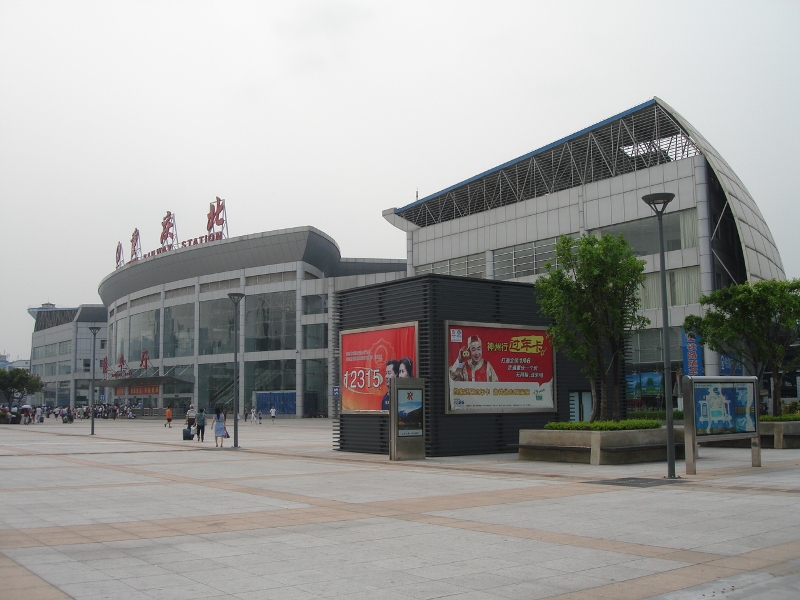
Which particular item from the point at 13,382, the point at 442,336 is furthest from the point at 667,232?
the point at 13,382

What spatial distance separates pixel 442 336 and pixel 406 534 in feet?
48.1

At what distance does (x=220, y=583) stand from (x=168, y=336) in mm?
85790

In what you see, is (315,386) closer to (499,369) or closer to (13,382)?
(13,382)

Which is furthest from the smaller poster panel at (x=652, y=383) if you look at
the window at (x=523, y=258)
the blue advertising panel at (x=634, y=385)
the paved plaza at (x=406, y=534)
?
the paved plaza at (x=406, y=534)

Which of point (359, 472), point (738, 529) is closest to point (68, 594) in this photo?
point (738, 529)

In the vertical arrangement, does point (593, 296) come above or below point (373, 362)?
above

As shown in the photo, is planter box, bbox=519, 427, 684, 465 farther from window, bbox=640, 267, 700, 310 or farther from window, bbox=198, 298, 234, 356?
window, bbox=198, 298, 234, 356

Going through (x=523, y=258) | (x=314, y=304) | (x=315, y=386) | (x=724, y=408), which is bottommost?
(x=315, y=386)

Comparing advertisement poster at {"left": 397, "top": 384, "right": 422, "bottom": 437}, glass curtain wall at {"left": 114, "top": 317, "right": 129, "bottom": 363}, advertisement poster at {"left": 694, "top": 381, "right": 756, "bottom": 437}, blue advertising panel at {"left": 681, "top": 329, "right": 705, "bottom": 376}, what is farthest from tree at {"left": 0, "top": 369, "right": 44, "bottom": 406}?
advertisement poster at {"left": 694, "top": 381, "right": 756, "bottom": 437}

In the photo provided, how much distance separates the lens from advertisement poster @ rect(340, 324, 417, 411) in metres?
25.5

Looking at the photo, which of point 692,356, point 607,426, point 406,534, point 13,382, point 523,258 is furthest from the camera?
point 13,382

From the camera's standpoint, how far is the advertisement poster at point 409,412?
23.5 m

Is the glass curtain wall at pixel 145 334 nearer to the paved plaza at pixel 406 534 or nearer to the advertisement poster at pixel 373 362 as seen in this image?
the advertisement poster at pixel 373 362

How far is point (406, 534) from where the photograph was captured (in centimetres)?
1062
